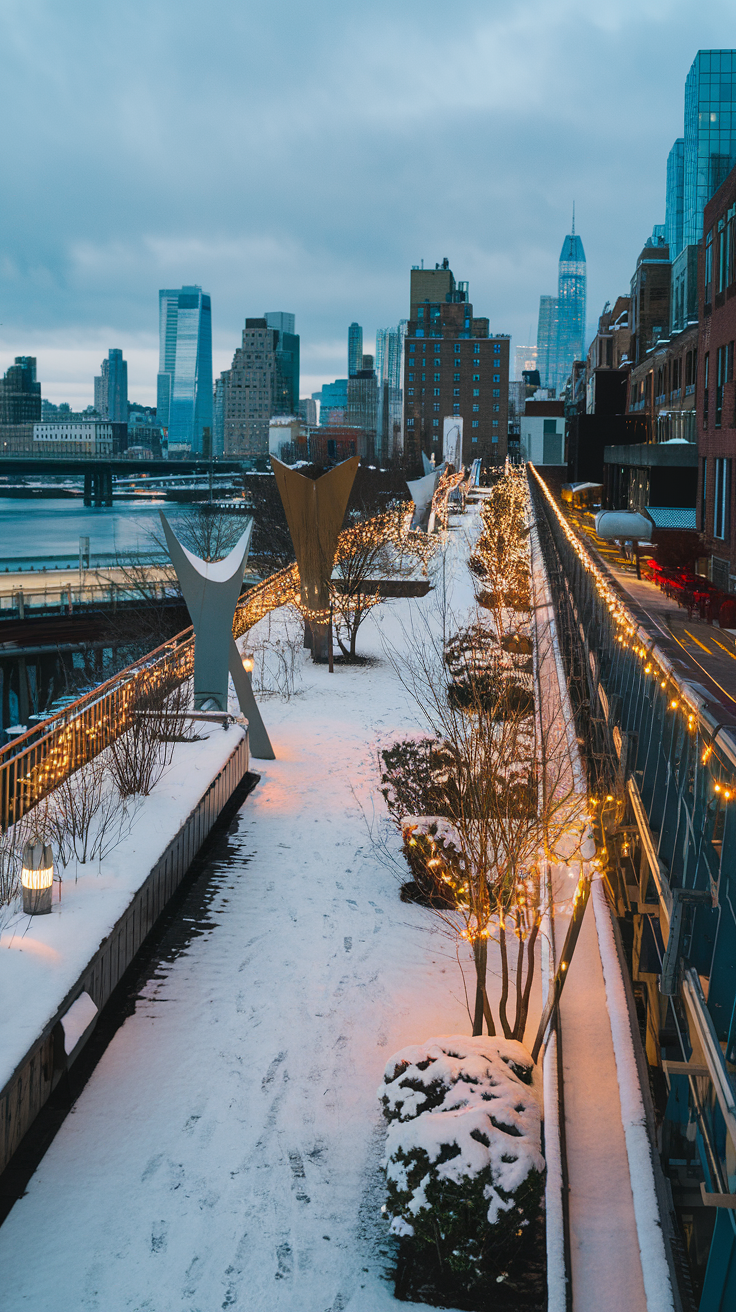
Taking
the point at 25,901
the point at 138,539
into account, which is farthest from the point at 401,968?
the point at 138,539

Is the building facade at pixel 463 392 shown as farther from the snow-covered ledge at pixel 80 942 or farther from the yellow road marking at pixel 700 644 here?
the snow-covered ledge at pixel 80 942

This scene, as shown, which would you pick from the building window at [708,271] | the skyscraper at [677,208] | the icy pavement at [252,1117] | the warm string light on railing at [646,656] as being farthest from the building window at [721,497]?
the skyscraper at [677,208]

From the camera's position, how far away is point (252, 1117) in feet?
27.7

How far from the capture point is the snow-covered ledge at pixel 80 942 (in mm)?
7582

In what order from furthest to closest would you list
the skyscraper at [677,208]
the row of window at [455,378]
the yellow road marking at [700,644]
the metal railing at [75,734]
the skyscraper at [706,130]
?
the row of window at [455,378] → the skyscraper at [677,208] → the skyscraper at [706,130] → the yellow road marking at [700,644] → the metal railing at [75,734]

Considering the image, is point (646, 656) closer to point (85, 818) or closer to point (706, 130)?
point (85, 818)

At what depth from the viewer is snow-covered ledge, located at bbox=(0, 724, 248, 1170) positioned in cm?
758

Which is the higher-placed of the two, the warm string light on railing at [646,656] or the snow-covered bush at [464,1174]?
the warm string light on railing at [646,656]

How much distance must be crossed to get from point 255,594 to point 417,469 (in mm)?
89103

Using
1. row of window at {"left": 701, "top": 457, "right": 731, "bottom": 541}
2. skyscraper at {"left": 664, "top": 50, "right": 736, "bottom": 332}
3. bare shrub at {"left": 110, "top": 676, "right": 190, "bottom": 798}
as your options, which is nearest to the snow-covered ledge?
bare shrub at {"left": 110, "top": 676, "right": 190, "bottom": 798}

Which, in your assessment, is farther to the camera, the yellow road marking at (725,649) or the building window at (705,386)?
the building window at (705,386)

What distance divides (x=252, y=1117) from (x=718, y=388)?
97.4ft

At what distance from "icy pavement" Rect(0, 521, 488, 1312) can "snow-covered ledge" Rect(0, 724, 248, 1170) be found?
0.53m

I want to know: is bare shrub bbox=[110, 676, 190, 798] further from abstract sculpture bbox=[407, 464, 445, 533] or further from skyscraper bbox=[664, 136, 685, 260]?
skyscraper bbox=[664, 136, 685, 260]
